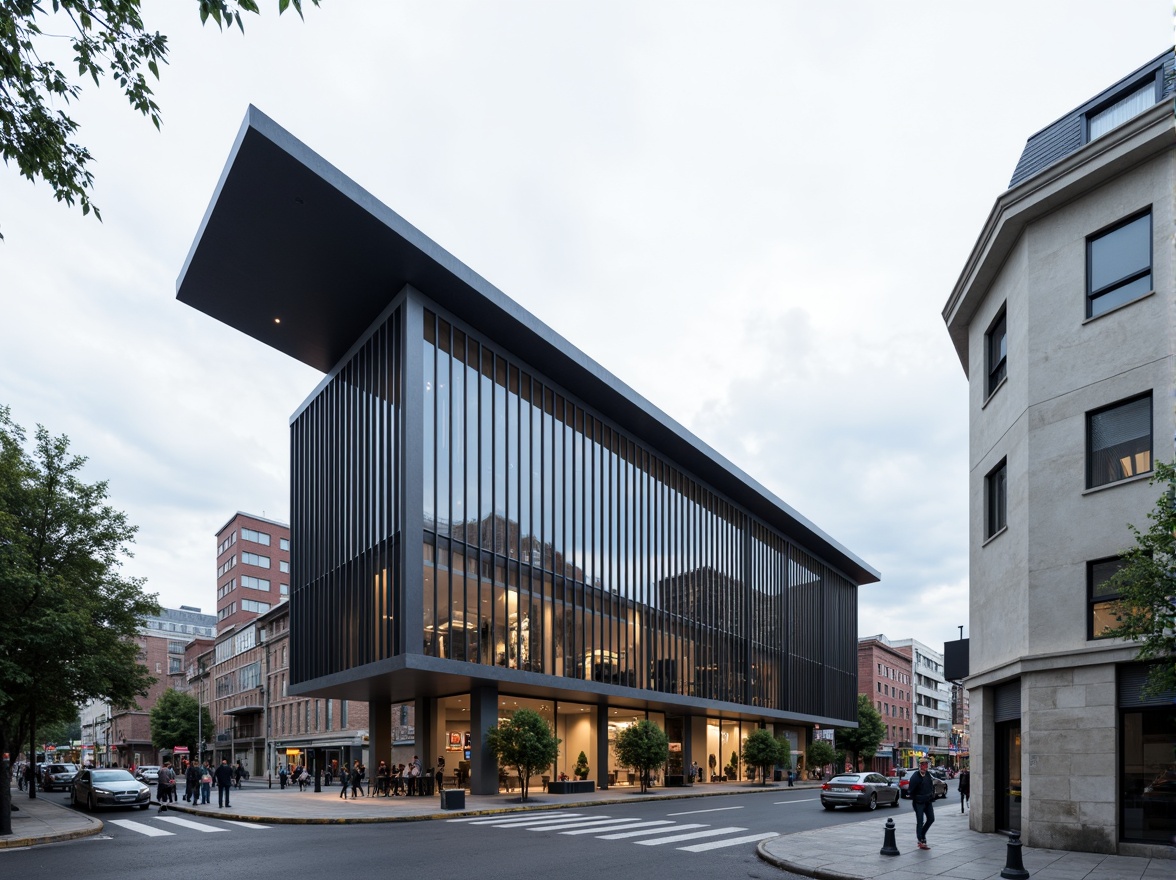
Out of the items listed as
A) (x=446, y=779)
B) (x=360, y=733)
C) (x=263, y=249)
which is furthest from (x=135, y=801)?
(x=360, y=733)

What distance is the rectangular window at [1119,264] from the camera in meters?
17.1

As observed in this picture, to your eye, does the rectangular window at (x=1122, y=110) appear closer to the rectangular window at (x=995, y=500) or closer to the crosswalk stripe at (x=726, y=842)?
the rectangular window at (x=995, y=500)

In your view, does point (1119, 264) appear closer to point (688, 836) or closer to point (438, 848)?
point (688, 836)

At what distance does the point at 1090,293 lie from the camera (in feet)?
59.0

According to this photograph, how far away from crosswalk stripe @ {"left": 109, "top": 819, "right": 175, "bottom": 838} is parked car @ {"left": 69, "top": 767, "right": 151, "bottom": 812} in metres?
4.18

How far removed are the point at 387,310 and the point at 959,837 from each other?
2639cm

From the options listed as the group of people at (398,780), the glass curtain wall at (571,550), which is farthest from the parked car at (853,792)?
the group of people at (398,780)

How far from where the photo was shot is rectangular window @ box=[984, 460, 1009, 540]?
2116cm

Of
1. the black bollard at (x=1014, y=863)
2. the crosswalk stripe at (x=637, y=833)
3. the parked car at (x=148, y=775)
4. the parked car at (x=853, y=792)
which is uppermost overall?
the black bollard at (x=1014, y=863)

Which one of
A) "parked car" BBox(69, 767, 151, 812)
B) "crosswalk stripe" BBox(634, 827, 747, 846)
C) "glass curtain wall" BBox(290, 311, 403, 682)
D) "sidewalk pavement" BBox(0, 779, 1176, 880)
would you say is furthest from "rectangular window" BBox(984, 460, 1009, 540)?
"parked car" BBox(69, 767, 151, 812)

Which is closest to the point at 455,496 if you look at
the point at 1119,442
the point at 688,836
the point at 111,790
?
the point at 111,790

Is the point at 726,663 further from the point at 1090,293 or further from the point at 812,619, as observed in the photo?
the point at 1090,293

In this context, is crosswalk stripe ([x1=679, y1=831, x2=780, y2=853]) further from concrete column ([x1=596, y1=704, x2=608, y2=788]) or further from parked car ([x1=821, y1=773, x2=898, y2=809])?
concrete column ([x1=596, y1=704, x2=608, y2=788])

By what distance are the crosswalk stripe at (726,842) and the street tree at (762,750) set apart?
34187mm
